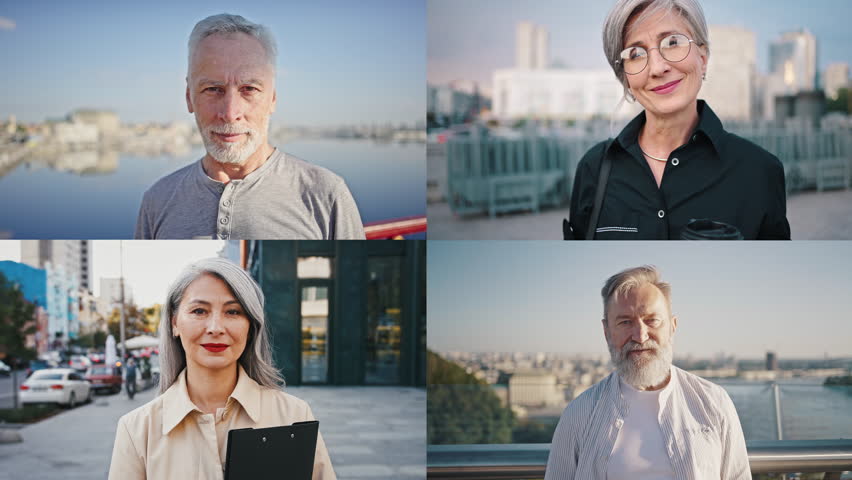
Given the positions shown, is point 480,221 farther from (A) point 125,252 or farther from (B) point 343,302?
(A) point 125,252

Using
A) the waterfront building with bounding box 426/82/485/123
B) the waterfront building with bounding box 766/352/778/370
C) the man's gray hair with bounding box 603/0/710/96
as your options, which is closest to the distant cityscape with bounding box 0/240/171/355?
the waterfront building with bounding box 426/82/485/123

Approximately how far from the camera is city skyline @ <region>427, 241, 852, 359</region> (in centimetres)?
433

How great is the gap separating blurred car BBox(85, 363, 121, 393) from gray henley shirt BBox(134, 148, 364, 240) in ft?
1.99

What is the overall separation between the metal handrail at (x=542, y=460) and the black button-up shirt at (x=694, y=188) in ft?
3.17

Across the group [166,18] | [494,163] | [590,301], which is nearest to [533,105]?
[494,163]

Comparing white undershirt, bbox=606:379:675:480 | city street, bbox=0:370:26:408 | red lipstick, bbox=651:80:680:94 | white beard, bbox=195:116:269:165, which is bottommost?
white undershirt, bbox=606:379:675:480

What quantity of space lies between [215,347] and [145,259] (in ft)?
3.33

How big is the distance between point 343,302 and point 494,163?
1.22 metres

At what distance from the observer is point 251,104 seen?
409 cm

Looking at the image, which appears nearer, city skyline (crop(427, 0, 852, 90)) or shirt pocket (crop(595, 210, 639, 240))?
shirt pocket (crop(595, 210, 639, 240))

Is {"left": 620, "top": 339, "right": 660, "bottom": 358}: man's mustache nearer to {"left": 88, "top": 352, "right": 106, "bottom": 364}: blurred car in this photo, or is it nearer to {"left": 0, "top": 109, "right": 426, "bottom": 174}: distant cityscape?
{"left": 0, "top": 109, "right": 426, "bottom": 174}: distant cityscape

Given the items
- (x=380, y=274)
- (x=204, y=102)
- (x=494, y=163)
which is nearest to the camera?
(x=204, y=102)

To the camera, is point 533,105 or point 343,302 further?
point 533,105

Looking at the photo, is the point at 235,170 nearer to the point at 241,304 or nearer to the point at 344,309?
the point at 344,309
